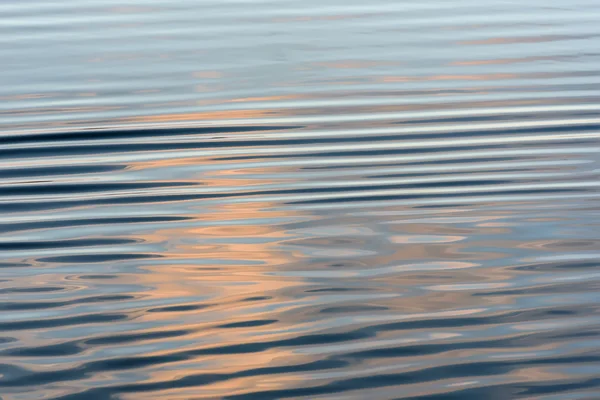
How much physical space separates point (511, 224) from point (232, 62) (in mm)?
1688

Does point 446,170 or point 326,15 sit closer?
point 446,170

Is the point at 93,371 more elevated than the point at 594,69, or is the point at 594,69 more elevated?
the point at 594,69

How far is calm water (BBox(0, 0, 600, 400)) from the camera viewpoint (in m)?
1.76

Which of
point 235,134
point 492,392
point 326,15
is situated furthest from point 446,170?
point 326,15

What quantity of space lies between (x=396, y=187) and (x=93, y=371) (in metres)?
1.17

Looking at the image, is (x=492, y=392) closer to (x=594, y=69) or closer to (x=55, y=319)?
(x=55, y=319)

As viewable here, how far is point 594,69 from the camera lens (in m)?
3.58

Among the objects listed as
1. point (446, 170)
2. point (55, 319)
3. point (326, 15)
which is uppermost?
point (326, 15)

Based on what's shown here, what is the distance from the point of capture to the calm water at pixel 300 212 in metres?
1.76

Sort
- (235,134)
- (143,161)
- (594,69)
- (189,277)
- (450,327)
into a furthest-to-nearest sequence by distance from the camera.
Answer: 1. (594,69)
2. (235,134)
3. (143,161)
4. (189,277)
5. (450,327)

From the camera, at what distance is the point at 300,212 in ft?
7.99

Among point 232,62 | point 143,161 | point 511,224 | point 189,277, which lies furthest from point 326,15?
point 189,277

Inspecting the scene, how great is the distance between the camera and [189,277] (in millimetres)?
2082

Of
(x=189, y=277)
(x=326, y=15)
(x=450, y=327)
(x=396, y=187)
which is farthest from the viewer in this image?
(x=326, y=15)
